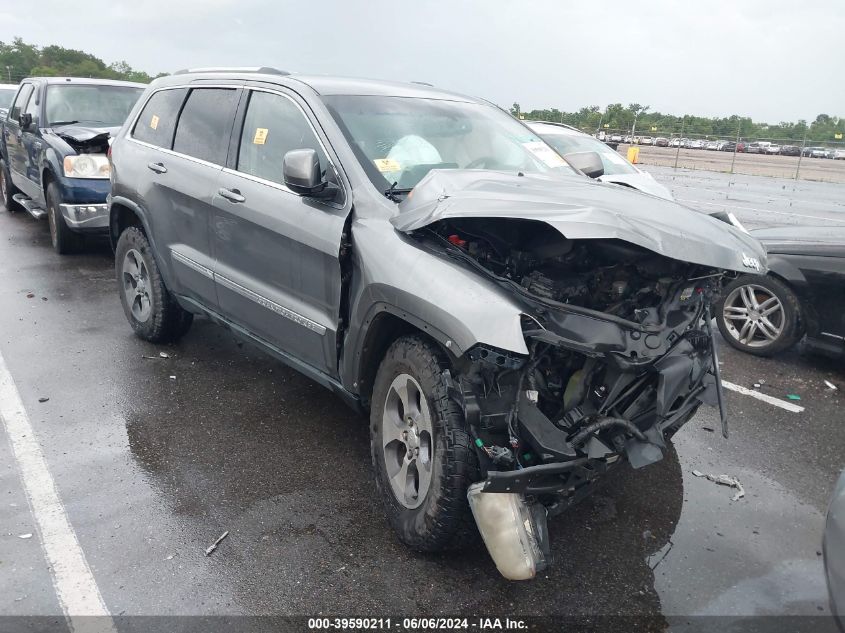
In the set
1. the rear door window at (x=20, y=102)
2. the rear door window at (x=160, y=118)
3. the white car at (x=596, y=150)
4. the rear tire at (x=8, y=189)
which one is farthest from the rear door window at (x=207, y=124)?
the rear tire at (x=8, y=189)

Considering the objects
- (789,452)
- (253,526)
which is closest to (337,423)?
(253,526)

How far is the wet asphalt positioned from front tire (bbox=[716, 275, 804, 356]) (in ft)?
0.99

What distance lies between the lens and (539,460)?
276cm

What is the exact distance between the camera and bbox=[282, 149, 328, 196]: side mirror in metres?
3.25

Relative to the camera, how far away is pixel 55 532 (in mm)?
3139

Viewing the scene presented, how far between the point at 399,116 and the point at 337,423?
6.18 ft

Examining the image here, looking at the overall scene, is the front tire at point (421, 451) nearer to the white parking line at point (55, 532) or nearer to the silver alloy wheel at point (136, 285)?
the white parking line at point (55, 532)

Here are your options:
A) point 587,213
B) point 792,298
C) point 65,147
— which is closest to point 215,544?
point 587,213

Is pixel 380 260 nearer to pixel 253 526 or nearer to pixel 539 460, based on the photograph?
pixel 539 460

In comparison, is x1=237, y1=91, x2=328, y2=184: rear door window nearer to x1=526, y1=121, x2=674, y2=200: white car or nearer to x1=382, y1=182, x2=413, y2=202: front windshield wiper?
x1=382, y1=182, x2=413, y2=202: front windshield wiper

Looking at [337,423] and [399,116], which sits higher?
[399,116]

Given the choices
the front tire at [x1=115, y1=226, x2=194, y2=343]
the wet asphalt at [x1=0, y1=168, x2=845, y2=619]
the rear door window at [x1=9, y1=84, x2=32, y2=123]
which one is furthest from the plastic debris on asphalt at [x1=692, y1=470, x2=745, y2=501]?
the rear door window at [x1=9, y1=84, x2=32, y2=123]

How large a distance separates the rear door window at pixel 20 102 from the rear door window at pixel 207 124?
6.14 m

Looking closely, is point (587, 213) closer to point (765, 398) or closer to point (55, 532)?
point (55, 532)
